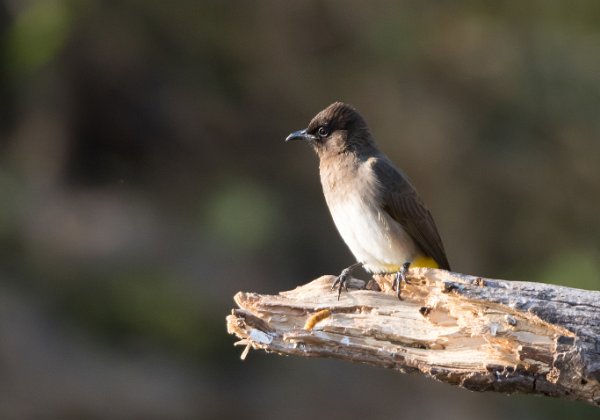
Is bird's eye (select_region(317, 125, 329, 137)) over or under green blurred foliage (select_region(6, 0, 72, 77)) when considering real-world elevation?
under

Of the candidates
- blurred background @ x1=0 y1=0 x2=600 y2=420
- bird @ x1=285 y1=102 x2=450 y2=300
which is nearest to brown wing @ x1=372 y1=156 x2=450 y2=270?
bird @ x1=285 y1=102 x2=450 y2=300

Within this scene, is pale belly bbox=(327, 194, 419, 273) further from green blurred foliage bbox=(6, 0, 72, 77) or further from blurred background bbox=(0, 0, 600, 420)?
green blurred foliage bbox=(6, 0, 72, 77)

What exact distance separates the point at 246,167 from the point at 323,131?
4962 millimetres

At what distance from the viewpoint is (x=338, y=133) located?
7156 mm

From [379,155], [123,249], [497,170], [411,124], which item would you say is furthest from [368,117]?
[379,155]

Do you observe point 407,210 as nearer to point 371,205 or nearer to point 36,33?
point 371,205

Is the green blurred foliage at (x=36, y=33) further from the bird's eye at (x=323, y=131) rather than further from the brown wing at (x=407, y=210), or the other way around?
the brown wing at (x=407, y=210)

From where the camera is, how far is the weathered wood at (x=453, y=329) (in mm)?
4547

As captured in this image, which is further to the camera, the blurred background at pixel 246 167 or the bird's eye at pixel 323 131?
the blurred background at pixel 246 167

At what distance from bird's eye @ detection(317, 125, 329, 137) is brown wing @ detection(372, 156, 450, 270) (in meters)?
0.47

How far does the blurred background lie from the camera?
1102cm

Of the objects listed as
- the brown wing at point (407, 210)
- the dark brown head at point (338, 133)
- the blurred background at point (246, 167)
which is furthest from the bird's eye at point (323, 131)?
the blurred background at point (246, 167)

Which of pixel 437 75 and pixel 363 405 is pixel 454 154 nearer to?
pixel 437 75

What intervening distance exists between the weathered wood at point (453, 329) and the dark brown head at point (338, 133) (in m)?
1.77
